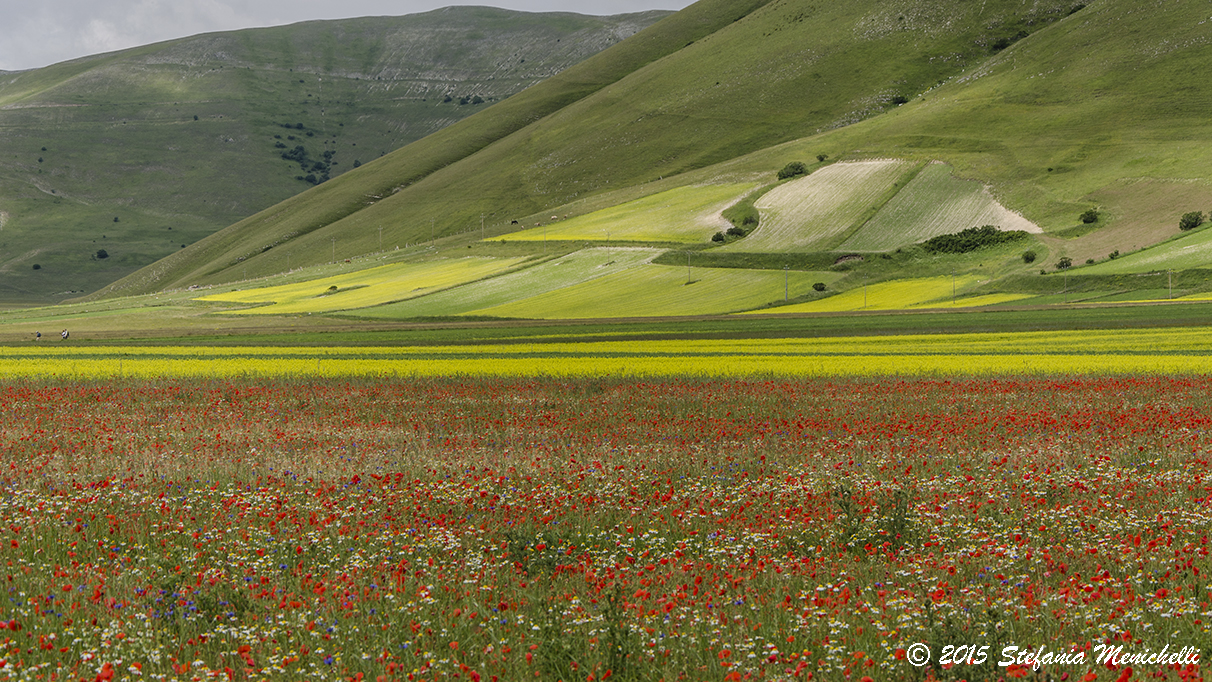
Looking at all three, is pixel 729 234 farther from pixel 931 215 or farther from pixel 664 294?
pixel 664 294

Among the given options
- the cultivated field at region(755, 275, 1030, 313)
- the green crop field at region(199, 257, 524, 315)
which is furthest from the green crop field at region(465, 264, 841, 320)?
the green crop field at region(199, 257, 524, 315)

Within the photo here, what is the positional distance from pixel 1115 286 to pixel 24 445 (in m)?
89.2

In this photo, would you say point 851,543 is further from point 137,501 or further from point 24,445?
point 24,445

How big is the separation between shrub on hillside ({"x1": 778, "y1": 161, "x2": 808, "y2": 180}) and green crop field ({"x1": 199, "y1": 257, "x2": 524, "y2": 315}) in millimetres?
54962

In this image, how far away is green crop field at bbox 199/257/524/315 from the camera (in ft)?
362

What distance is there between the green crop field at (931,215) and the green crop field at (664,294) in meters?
16.8

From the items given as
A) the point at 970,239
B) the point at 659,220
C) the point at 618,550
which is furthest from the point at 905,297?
the point at 618,550

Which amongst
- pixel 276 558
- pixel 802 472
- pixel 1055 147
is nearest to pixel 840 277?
pixel 1055 147

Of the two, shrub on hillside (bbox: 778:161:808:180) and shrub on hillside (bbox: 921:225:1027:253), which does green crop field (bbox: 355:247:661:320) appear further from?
shrub on hillside (bbox: 778:161:808:180)

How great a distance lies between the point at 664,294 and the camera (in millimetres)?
101000

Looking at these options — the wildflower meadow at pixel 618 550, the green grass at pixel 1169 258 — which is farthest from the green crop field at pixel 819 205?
the wildflower meadow at pixel 618 550

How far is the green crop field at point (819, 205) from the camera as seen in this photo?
12000cm

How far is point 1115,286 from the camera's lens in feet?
265

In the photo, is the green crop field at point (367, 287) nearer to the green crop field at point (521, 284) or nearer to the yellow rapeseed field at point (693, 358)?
the green crop field at point (521, 284)
